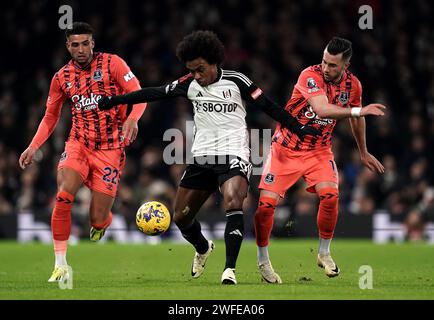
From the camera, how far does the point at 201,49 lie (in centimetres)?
938

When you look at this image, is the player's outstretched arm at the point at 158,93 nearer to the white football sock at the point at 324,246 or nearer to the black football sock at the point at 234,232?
the black football sock at the point at 234,232

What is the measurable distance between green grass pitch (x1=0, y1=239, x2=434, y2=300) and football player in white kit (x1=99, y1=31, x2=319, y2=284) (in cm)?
79

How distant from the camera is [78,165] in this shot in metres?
10.4

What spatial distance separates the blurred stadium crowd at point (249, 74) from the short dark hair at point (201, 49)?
9123 mm

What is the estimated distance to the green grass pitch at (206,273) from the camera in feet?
27.9

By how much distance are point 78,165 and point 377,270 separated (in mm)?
3743

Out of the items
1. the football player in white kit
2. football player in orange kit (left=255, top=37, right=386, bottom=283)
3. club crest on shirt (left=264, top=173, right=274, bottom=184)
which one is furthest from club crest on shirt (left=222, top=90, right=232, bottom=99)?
club crest on shirt (left=264, top=173, right=274, bottom=184)

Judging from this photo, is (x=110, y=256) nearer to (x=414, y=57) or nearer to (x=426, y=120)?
(x=426, y=120)

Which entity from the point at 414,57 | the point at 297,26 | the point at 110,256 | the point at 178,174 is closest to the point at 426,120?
the point at 414,57

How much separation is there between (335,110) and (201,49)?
4.67 ft

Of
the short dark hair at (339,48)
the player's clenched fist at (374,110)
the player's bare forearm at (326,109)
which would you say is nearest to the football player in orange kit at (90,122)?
the player's bare forearm at (326,109)

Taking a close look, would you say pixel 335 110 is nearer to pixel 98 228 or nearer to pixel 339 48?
pixel 339 48

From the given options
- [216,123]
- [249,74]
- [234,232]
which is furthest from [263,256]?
[249,74]

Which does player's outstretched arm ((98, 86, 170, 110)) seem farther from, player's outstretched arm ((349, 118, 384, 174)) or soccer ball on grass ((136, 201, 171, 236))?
player's outstretched arm ((349, 118, 384, 174))
